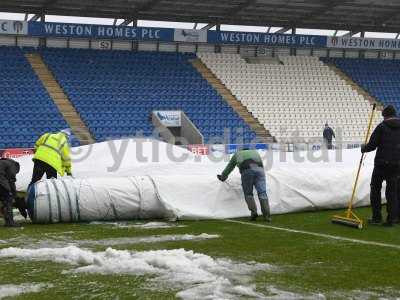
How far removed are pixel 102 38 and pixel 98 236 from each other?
21.3m

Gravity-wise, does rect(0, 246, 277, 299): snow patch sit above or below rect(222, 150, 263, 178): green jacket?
below

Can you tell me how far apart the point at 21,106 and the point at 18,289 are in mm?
20301

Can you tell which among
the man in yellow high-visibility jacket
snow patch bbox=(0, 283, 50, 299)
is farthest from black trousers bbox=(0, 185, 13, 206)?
snow patch bbox=(0, 283, 50, 299)

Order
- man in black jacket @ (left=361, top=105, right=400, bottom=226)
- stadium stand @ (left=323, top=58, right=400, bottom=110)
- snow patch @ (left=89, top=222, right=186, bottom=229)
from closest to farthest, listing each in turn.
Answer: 1. man in black jacket @ (left=361, top=105, right=400, bottom=226)
2. snow patch @ (left=89, top=222, right=186, bottom=229)
3. stadium stand @ (left=323, top=58, right=400, bottom=110)

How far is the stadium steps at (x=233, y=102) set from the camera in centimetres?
2630

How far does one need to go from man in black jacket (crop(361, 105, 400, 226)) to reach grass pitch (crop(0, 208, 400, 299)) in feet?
1.36

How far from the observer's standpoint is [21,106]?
24141 mm

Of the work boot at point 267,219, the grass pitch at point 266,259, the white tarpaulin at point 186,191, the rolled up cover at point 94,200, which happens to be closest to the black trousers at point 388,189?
the grass pitch at point 266,259

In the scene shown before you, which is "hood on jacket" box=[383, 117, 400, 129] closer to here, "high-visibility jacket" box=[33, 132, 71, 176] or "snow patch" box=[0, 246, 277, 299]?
→ "snow patch" box=[0, 246, 277, 299]

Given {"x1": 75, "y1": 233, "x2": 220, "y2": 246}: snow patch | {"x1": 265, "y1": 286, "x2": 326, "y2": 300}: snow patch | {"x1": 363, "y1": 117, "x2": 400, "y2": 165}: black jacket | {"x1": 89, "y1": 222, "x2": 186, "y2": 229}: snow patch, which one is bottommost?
{"x1": 89, "y1": 222, "x2": 186, "y2": 229}: snow patch

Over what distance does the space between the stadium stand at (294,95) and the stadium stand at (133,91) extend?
1502 mm

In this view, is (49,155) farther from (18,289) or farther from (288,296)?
(288,296)

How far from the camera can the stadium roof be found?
26.8 m

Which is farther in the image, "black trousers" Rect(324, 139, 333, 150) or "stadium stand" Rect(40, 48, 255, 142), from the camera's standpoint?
"stadium stand" Rect(40, 48, 255, 142)
